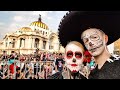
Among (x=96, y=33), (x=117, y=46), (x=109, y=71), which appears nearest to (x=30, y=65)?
(x=96, y=33)

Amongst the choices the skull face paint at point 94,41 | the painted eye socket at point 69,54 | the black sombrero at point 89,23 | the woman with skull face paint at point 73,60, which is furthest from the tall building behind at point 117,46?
the painted eye socket at point 69,54

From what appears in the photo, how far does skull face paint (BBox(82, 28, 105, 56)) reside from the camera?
6557mm

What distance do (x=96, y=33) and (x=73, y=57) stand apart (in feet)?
2.46

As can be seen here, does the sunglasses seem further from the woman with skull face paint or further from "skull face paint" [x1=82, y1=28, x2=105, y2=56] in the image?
"skull face paint" [x1=82, y1=28, x2=105, y2=56]

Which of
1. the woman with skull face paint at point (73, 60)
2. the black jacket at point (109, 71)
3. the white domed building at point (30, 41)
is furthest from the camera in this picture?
the white domed building at point (30, 41)

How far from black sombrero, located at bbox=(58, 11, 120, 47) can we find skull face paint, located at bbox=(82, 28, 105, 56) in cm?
12

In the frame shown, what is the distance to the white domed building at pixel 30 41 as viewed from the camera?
265 inches

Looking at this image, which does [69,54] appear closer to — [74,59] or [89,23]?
[74,59]

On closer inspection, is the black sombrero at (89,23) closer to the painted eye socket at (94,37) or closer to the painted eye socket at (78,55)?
the painted eye socket at (94,37)

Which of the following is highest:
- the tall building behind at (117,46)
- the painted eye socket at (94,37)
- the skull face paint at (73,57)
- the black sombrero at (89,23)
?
the black sombrero at (89,23)

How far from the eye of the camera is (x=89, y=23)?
654 centimetres

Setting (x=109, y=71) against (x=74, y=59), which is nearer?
(x=109, y=71)

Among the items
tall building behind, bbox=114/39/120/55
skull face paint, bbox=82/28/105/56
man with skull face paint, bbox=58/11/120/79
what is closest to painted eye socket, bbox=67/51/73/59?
man with skull face paint, bbox=58/11/120/79

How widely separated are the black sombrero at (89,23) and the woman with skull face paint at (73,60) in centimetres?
16
